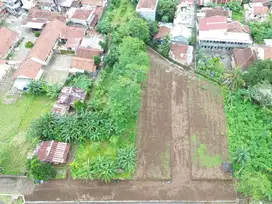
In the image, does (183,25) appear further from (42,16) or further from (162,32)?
(42,16)

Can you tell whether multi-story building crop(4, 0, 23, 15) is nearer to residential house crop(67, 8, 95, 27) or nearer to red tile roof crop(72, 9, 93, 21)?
residential house crop(67, 8, 95, 27)

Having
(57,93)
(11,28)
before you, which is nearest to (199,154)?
(57,93)

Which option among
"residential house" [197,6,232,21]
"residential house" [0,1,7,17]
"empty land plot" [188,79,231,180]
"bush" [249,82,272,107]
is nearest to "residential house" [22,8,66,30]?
"residential house" [0,1,7,17]

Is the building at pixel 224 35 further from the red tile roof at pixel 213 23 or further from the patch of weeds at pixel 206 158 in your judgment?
A: the patch of weeds at pixel 206 158

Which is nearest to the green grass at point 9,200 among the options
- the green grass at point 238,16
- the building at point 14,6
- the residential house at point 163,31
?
the residential house at point 163,31

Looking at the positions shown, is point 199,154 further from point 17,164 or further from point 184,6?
point 184,6

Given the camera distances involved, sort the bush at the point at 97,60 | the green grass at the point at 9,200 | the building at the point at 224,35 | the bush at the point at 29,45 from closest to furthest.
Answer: the green grass at the point at 9,200
the bush at the point at 97,60
the building at the point at 224,35
the bush at the point at 29,45
